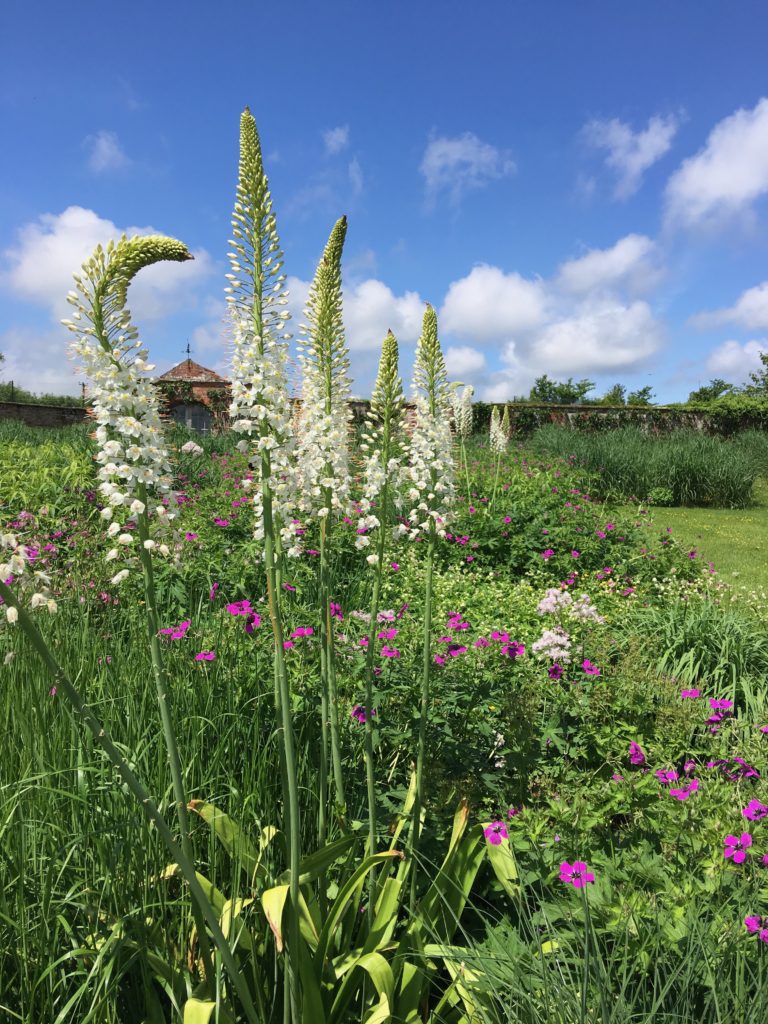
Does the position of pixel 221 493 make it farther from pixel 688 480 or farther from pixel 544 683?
pixel 688 480

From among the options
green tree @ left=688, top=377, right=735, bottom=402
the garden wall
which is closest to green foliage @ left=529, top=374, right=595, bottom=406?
green tree @ left=688, top=377, right=735, bottom=402

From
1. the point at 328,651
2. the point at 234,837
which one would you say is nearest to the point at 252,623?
the point at 328,651

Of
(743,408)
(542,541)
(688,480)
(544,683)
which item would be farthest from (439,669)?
(743,408)

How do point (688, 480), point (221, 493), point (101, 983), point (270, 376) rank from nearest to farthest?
1. point (101, 983)
2. point (270, 376)
3. point (221, 493)
4. point (688, 480)

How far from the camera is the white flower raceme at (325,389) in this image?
2.42m

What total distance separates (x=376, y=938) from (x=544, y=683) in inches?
72.5

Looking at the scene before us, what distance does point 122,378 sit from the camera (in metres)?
1.84

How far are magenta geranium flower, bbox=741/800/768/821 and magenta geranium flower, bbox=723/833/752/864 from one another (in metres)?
0.11

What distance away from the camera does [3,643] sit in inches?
153

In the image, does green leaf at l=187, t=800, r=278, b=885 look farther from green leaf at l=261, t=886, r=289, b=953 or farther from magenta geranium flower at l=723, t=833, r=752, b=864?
magenta geranium flower at l=723, t=833, r=752, b=864

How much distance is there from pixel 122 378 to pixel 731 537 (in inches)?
484

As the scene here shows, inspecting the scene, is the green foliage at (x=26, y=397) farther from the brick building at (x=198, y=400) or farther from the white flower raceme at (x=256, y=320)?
the white flower raceme at (x=256, y=320)

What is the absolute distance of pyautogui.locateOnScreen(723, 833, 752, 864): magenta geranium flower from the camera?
230 cm

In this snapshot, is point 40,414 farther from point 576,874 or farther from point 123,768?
point 576,874
